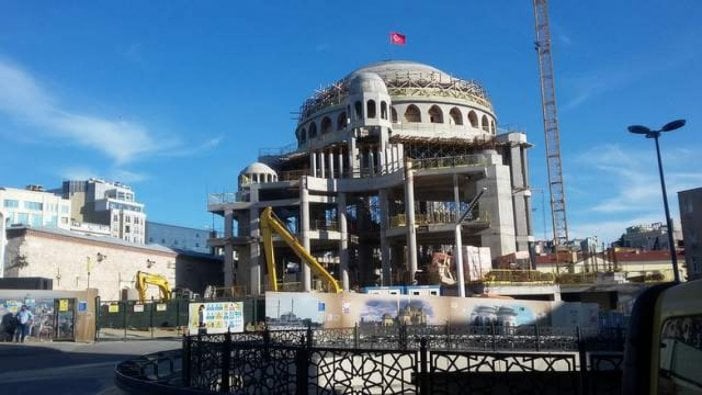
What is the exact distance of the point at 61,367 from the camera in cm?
2019

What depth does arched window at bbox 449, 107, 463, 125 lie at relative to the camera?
67.2 metres

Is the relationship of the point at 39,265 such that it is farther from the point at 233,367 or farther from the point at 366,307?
the point at 233,367

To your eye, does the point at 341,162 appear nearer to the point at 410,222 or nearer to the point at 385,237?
the point at 385,237

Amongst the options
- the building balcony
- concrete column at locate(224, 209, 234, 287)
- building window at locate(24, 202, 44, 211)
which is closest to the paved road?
the building balcony

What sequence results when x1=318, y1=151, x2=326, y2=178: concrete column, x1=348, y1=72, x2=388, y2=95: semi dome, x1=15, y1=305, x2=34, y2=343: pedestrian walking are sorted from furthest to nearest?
x1=318, y1=151, x2=326, y2=178: concrete column, x1=348, y1=72, x2=388, y2=95: semi dome, x1=15, y1=305, x2=34, y2=343: pedestrian walking

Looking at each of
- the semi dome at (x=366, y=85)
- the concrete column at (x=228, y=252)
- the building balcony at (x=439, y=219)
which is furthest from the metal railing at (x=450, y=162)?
the concrete column at (x=228, y=252)

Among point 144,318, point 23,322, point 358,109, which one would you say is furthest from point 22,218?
point 23,322

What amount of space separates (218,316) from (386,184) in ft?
93.9

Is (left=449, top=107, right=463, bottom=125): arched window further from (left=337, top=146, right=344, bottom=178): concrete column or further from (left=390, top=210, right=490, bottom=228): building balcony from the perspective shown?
(left=390, top=210, right=490, bottom=228): building balcony

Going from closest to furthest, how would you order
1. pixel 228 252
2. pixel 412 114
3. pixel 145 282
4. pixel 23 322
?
pixel 23 322, pixel 145 282, pixel 228 252, pixel 412 114

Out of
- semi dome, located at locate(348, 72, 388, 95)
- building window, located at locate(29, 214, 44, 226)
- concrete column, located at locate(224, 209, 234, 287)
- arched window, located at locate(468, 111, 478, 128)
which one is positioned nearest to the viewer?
semi dome, located at locate(348, 72, 388, 95)

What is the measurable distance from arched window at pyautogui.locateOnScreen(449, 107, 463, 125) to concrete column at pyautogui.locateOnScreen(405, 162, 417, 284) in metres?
15.4

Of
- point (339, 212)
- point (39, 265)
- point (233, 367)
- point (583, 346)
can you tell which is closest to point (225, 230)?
point (339, 212)

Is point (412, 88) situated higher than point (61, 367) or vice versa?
point (412, 88)
